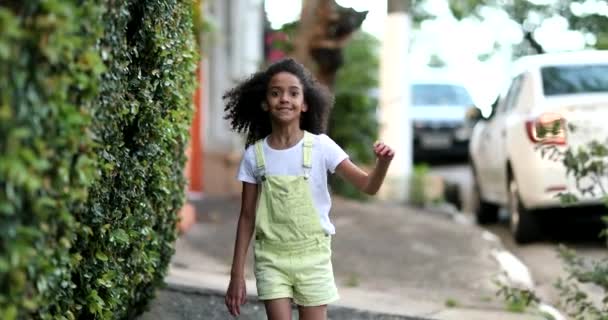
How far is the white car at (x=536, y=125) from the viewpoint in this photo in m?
8.93

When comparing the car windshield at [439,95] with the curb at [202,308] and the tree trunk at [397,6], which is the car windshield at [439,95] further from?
the curb at [202,308]

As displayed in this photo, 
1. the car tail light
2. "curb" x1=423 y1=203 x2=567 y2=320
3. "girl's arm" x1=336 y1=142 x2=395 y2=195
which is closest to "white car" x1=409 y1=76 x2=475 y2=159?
"curb" x1=423 y1=203 x2=567 y2=320

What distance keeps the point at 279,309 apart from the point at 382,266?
15.5ft

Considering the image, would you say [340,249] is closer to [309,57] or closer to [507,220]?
[309,57]

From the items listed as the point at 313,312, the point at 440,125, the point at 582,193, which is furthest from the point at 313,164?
the point at 440,125

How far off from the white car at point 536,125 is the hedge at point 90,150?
395cm

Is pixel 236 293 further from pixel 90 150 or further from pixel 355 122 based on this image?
pixel 355 122

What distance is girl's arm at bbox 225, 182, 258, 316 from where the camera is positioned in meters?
4.51

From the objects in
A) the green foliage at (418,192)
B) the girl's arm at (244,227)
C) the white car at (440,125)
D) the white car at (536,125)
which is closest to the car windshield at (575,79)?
the white car at (536,125)

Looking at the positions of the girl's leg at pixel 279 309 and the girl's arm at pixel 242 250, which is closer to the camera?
the girl's leg at pixel 279 309

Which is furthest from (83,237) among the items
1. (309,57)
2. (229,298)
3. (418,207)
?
(418,207)

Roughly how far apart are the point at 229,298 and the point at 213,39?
8654 millimetres

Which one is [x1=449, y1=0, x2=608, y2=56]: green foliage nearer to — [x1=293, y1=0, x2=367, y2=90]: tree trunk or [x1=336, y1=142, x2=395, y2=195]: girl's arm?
[x1=293, y1=0, x2=367, y2=90]: tree trunk

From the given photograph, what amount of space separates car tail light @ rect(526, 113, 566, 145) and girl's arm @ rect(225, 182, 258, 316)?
1979 millimetres
